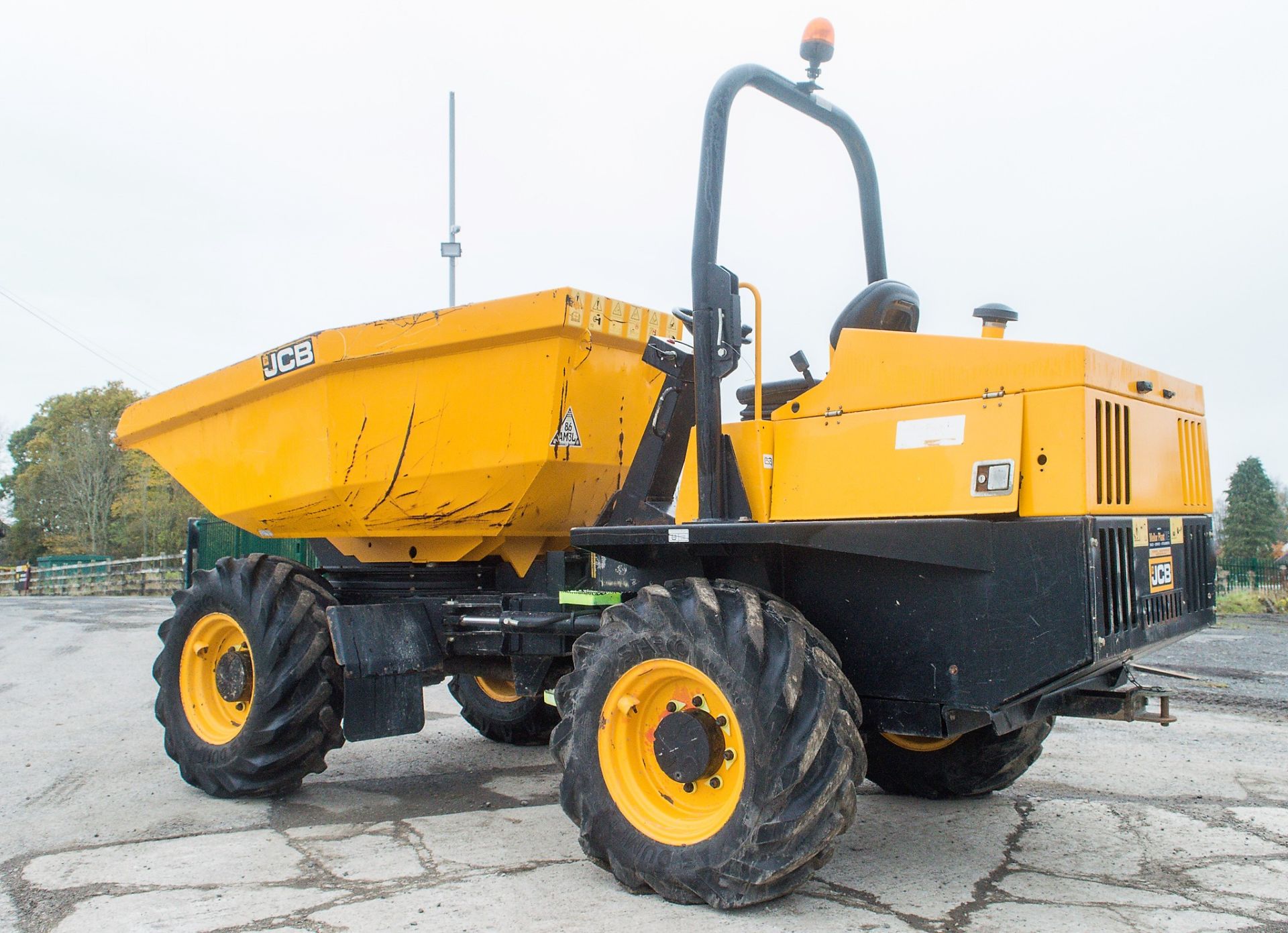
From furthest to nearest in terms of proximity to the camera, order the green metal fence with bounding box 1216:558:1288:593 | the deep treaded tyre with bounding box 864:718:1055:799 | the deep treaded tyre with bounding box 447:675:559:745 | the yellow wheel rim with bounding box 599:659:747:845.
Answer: the green metal fence with bounding box 1216:558:1288:593 < the deep treaded tyre with bounding box 447:675:559:745 < the deep treaded tyre with bounding box 864:718:1055:799 < the yellow wheel rim with bounding box 599:659:747:845

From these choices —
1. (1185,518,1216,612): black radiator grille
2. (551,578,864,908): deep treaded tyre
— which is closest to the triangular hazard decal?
(551,578,864,908): deep treaded tyre

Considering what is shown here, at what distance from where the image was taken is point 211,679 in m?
5.91

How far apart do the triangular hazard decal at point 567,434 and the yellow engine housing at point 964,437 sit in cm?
91

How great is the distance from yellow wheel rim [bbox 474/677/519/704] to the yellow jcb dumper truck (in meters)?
1.23

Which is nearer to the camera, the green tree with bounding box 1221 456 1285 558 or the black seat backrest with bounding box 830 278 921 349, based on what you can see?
the black seat backrest with bounding box 830 278 921 349

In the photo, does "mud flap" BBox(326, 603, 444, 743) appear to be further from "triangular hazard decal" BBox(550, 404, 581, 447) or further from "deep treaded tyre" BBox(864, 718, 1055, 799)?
"deep treaded tyre" BBox(864, 718, 1055, 799)

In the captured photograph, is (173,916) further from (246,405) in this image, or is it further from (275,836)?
(246,405)

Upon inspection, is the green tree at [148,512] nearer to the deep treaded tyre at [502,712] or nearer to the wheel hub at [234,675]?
the deep treaded tyre at [502,712]

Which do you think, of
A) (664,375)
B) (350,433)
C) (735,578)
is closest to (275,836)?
(350,433)

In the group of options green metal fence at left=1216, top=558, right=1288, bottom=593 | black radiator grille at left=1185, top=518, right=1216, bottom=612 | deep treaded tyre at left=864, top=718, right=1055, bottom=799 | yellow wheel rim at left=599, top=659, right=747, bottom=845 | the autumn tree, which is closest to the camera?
yellow wheel rim at left=599, top=659, right=747, bottom=845

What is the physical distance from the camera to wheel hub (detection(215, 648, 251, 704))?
563cm

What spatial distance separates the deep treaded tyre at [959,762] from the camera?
4.94 m

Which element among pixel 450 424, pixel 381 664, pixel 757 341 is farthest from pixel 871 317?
pixel 381 664

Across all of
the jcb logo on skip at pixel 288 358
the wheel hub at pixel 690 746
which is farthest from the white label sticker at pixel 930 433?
the jcb logo on skip at pixel 288 358
